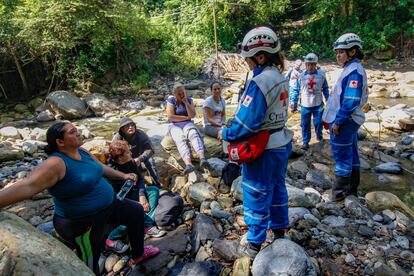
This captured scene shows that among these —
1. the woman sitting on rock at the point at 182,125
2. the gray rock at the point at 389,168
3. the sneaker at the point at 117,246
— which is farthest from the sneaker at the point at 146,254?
the gray rock at the point at 389,168

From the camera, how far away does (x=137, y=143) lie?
A: 14.5 feet

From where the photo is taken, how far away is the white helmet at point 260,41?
2342 mm

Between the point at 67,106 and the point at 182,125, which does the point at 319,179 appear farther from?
the point at 67,106

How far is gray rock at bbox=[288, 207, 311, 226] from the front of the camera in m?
3.31

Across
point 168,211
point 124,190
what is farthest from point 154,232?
point 124,190

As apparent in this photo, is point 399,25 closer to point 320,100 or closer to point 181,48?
point 181,48

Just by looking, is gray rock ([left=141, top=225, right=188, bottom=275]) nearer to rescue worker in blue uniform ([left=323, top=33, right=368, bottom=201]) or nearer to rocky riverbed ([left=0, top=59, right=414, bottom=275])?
rocky riverbed ([left=0, top=59, right=414, bottom=275])

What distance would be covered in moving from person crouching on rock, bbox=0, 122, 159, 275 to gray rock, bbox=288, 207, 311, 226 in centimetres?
166

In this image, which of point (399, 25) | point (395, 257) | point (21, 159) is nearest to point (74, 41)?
point (21, 159)

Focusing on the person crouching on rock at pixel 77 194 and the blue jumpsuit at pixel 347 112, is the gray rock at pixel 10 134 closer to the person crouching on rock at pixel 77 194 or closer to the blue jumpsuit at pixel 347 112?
the person crouching on rock at pixel 77 194

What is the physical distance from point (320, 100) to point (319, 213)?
296 cm

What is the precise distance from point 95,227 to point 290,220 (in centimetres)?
194

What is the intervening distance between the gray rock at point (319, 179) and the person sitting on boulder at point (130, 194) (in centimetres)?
239

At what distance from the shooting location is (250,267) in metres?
2.54
